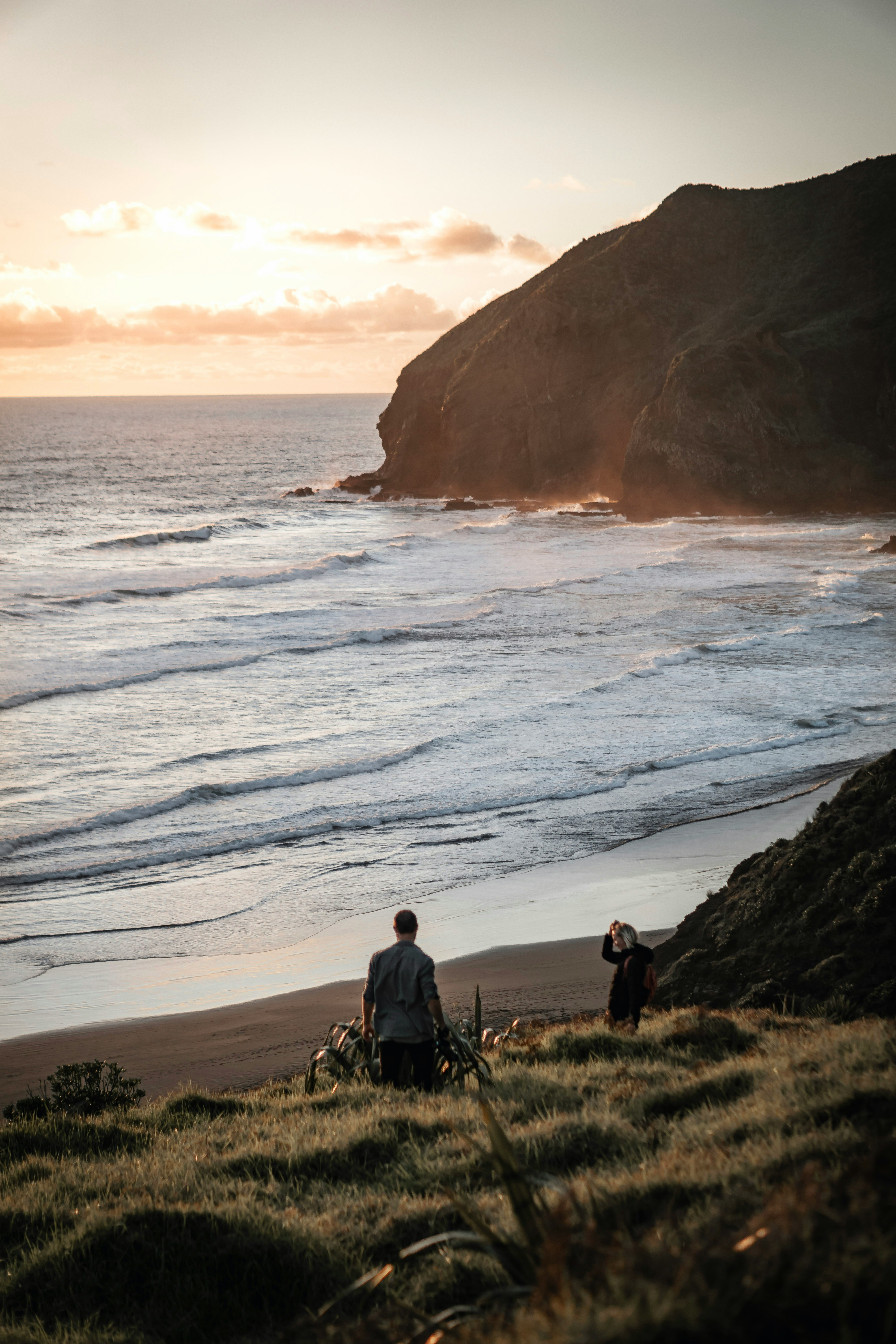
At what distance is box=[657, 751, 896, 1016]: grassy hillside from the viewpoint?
7473 millimetres

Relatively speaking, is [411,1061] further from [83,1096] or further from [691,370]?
[691,370]

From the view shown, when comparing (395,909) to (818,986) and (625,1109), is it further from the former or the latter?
(625,1109)

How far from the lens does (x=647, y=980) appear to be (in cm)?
760

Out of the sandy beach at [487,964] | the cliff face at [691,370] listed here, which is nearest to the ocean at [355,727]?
the sandy beach at [487,964]

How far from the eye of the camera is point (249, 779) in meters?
16.6

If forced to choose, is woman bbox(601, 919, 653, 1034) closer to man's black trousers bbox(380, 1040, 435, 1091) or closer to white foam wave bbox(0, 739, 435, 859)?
man's black trousers bbox(380, 1040, 435, 1091)

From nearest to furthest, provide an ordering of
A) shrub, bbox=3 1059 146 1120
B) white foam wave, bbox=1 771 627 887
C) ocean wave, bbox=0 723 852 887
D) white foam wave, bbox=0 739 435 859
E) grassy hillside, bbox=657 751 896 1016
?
shrub, bbox=3 1059 146 1120 < grassy hillside, bbox=657 751 896 1016 < white foam wave, bbox=1 771 627 887 < ocean wave, bbox=0 723 852 887 < white foam wave, bbox=0 739 435 859

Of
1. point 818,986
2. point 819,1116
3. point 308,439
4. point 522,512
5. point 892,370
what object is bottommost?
point 818,986

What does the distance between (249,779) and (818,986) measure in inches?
437

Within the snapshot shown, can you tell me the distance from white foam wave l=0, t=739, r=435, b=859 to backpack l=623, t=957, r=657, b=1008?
9.61 m

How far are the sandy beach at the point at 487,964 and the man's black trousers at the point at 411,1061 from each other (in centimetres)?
204

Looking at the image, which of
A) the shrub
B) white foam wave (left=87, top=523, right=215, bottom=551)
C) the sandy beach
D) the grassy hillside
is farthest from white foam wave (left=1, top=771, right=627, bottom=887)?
white foam wave (left=87, top=523, right=215, bottom=551)

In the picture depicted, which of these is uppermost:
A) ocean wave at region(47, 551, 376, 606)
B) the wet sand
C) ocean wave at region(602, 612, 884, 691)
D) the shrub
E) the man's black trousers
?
ocean wave at region(47, 551, 376, 606)

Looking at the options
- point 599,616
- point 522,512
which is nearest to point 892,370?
point 522,512
